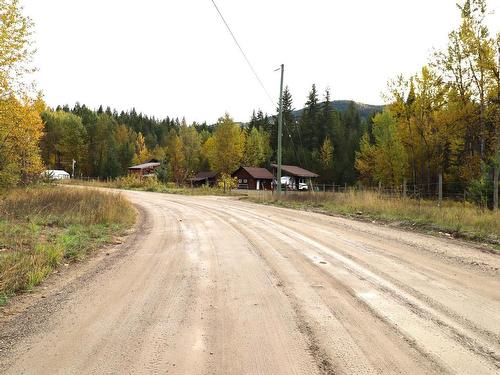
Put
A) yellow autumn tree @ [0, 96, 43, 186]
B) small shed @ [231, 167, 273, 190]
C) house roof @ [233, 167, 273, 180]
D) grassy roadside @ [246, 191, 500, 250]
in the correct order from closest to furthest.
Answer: grassy roadside @ [246, 191, 500, 250] → yellow autumn tree @ [0, 96, 43, 186] → house roof @ [233, 167, 273, 180] → small shed @ [231, 167, 273, 190]

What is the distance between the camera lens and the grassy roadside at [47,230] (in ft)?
20.1

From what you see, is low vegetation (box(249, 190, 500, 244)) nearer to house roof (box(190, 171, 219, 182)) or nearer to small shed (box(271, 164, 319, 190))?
small shed (box(271, 164, 319, 190))

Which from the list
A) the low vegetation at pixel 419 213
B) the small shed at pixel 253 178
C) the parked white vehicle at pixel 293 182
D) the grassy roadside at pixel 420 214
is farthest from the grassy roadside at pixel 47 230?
the parked white vehicle at pixel 293 182

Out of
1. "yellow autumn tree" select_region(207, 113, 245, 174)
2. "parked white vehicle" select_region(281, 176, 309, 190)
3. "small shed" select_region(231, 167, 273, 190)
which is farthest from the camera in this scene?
"parked white vehicle" select_region(281, 176, 309, 190)

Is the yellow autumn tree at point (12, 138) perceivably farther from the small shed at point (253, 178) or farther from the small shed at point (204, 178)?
the small shed at point (204, 178)

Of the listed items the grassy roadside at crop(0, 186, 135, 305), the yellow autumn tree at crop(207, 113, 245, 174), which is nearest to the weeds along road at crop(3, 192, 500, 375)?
the grassy roadside at crop(0, 186, 135, 305)

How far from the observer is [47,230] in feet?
33.9

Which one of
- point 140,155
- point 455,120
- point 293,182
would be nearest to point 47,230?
point 455,120

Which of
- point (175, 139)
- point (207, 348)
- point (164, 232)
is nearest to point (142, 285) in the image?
point (207, 348)

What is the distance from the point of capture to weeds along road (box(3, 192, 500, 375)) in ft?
11.2

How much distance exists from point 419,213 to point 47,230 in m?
13.1

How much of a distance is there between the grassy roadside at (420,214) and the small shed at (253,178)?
151 ft

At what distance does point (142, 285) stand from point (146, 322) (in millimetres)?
1601

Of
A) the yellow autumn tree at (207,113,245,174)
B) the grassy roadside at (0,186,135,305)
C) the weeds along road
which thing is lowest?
the weeds along road
